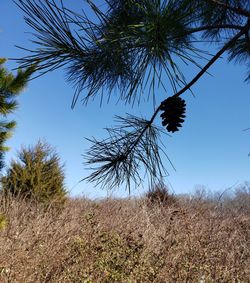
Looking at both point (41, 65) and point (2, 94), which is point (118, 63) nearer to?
point (41, 65)

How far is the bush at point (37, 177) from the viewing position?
8.62 metres

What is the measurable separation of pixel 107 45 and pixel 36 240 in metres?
2.89

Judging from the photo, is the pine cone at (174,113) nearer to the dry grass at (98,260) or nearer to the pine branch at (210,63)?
the pine branch at (210,63)

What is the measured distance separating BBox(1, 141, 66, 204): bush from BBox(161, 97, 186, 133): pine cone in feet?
22.5

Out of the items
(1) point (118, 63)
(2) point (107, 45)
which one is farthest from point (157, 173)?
(2) point (107, 45)

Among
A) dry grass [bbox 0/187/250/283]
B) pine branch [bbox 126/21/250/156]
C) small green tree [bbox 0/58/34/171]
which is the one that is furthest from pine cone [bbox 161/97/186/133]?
small green tree [bbox 0/58/34/171]

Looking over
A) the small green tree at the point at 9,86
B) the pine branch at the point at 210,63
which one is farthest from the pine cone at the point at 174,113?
the small green tree at the point at 9,86

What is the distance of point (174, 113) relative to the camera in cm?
192

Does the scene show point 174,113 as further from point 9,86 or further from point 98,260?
point 9,86

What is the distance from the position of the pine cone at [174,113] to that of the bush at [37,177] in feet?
22.5

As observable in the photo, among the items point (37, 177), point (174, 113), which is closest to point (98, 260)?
point (174, 113)

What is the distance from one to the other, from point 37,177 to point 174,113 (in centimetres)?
732

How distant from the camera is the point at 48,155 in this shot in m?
9.27

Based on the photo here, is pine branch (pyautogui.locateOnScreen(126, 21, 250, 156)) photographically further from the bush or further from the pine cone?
the bush
